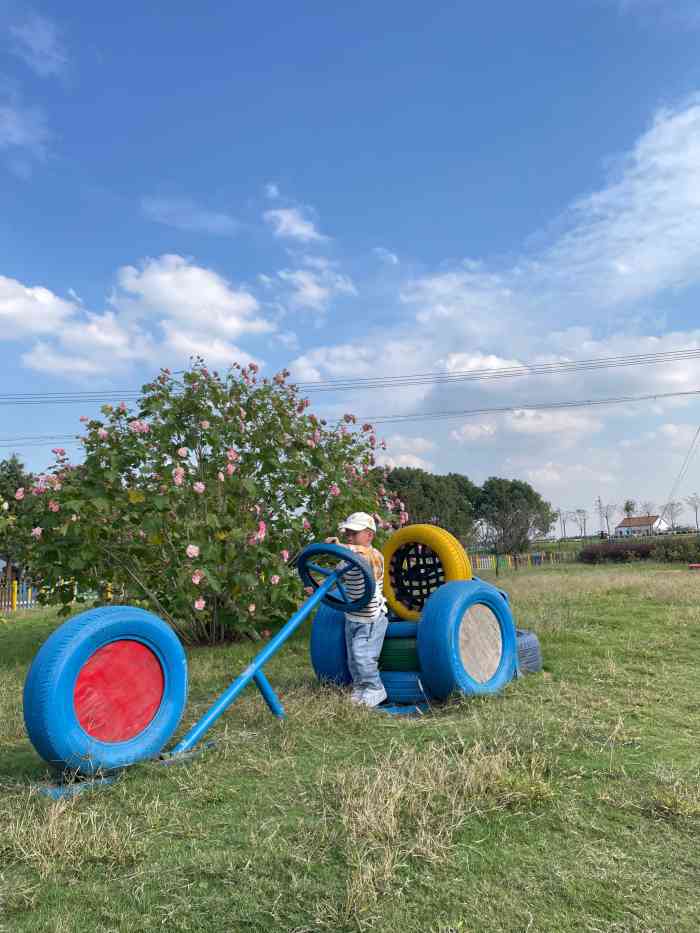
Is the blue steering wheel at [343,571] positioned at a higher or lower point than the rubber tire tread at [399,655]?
higher

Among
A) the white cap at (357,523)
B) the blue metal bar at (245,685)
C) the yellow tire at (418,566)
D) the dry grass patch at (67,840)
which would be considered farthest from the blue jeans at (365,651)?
the dry grass patch at (67,840)

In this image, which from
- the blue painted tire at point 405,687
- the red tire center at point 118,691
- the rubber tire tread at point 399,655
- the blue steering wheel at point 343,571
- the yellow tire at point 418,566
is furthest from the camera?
the yellow tire at point 418,566

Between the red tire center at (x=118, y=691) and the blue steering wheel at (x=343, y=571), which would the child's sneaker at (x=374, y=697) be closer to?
the blue steering wheel at (x=343, y=571)

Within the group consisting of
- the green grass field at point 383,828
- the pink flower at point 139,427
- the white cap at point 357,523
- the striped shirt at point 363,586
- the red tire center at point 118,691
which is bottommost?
the green grass field at point 383,828

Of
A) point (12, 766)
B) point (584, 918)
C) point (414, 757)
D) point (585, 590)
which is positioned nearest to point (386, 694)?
point (414, 757)

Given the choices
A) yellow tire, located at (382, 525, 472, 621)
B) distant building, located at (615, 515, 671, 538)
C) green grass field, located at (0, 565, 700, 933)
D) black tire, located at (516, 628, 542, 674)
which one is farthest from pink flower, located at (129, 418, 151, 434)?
distant building, located at (615, 515, 671, 538)

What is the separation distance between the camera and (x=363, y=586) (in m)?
5.20

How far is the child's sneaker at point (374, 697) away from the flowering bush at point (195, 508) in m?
2.91

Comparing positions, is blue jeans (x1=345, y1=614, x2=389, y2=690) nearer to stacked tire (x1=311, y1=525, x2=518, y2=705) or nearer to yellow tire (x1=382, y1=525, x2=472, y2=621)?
stacked tire (x1=311, y1=525, x2=518, y2=705)

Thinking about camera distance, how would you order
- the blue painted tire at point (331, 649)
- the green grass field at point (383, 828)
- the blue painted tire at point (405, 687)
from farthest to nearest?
the blue painted tire at point (331, 649)
the blue painted tire at point (405, 687)
the green grass field at point (383, 828)

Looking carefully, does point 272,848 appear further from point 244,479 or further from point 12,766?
point 244,479

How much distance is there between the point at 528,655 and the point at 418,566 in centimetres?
120

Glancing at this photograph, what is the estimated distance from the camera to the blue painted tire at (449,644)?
5.03 m

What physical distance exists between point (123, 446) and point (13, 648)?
377 centimetres
